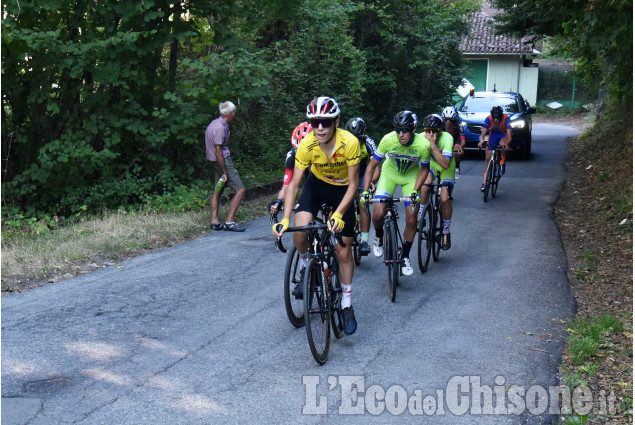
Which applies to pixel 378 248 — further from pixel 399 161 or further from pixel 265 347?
pixel 265 347

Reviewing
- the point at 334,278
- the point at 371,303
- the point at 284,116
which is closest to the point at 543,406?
the point at 334,278

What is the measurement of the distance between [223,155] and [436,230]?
3.59 m

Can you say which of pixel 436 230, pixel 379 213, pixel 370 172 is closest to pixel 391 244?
pixel 379 213

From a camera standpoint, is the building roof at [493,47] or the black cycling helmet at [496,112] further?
the building roof at [493,47]

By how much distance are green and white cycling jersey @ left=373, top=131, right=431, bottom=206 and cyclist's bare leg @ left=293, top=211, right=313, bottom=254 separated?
215cm

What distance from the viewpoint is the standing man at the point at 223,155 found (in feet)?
35.7

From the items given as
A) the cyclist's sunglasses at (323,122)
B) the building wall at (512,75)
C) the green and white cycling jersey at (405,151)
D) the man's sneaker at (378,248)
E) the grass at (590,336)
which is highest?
the building wall at (512,75)

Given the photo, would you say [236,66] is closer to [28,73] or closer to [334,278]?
[28,73]

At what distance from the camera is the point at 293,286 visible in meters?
6.56

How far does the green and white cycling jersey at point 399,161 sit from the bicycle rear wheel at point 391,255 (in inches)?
23.9

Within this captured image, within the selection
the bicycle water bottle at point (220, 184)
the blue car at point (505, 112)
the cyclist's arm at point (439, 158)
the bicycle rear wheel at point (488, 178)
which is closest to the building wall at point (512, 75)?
the blue car at point (505, 112)

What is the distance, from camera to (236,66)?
39.0 ft

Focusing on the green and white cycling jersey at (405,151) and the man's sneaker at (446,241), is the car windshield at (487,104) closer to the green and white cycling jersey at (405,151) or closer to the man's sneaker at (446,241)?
the man's sneaker at (446,241)

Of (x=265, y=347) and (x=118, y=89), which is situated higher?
(x=118, y=89)
